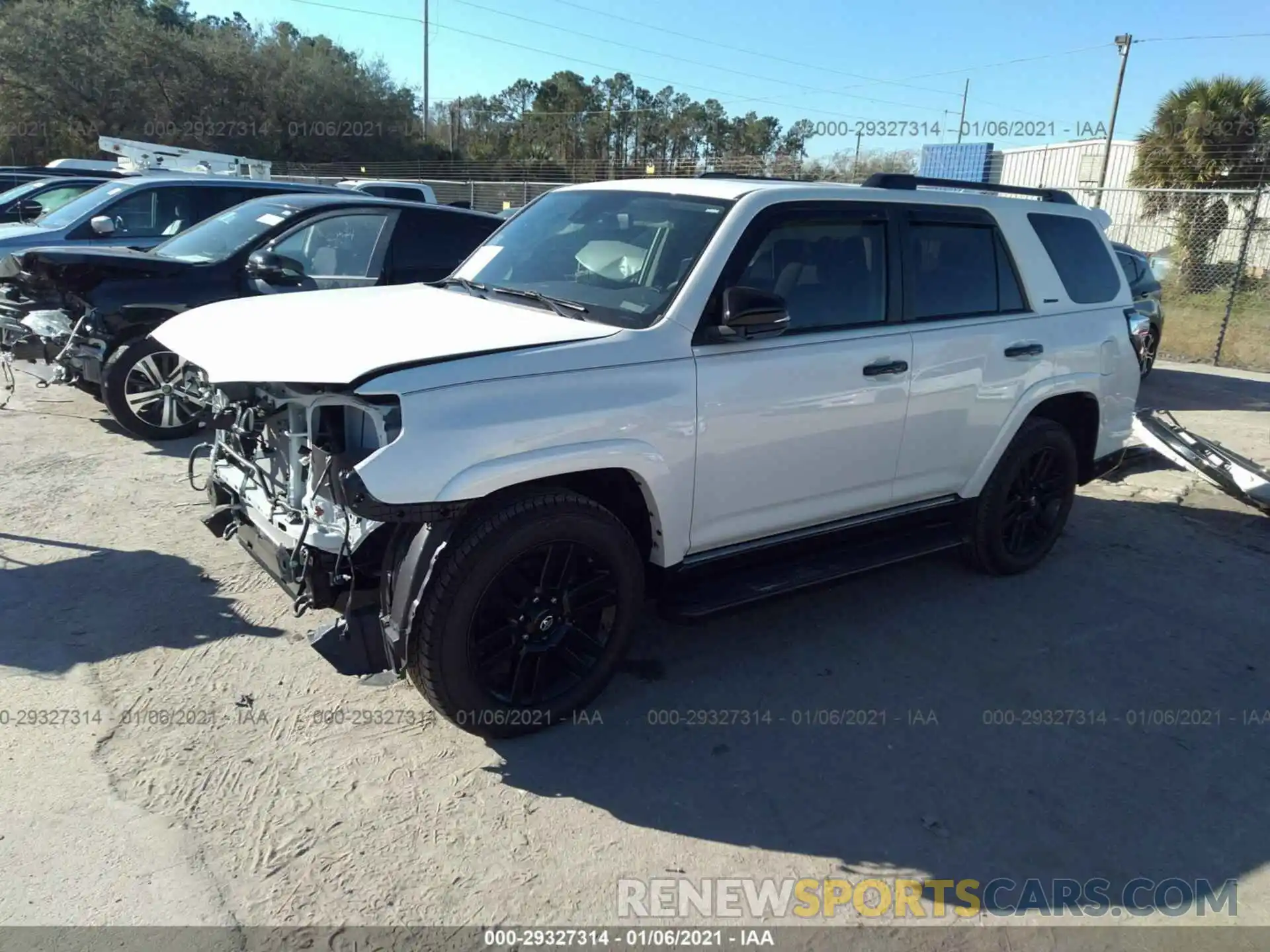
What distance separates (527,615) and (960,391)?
2457mm

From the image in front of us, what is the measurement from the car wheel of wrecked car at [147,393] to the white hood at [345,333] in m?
2.94

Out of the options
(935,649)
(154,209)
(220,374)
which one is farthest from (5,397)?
(935,649)

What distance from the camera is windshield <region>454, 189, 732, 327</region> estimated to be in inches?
144

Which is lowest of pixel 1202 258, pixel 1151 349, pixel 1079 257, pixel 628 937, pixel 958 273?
pixel 628 937

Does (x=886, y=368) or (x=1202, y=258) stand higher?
(x=1202, y=258)

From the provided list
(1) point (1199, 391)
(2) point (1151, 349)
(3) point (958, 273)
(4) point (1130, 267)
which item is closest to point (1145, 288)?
(4) point (1130, 267)

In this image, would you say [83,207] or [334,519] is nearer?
[334,519]

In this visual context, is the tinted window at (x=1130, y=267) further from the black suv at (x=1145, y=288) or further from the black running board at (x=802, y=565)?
the black running board at (x=802, y=565)

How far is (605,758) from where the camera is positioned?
3.37m

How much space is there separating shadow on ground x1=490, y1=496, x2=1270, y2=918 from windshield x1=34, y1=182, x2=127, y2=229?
7.91 m

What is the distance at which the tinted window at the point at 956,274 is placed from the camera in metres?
4.34

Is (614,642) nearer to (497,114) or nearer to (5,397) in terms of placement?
(5,397)

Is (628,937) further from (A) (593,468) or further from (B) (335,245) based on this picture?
(B) (335,245)

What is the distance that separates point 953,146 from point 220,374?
30.5 m
